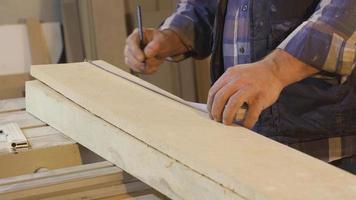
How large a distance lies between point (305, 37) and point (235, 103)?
0.23 metres

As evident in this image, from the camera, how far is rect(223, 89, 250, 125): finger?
1.18 meters

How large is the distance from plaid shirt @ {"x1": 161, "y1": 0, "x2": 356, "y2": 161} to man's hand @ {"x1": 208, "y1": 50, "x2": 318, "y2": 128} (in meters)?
0.03

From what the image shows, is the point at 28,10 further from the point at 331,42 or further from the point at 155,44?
the point at 331,42

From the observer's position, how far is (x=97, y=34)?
154 inches

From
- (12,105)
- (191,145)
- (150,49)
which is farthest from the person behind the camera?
(12,105)

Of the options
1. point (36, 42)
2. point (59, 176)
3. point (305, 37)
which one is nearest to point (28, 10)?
point (36, 42)

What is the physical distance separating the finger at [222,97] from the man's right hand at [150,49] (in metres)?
0.58

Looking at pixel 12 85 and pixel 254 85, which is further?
pixel 12 85

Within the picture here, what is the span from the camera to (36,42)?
400cm

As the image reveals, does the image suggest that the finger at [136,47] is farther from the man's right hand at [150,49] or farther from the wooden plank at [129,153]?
the wooden plank at [129,153]

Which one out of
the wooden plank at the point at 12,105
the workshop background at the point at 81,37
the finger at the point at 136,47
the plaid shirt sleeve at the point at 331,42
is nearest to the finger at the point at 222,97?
the plaid shirt sleeve at the point at 331,42

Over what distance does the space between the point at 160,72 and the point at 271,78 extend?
2835 mm

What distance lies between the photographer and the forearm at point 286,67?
1.23 metres

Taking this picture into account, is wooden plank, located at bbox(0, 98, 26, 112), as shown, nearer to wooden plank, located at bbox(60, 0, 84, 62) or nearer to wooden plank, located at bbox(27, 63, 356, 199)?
wooden plank, located at bbox(27, 63, 356, 199)
